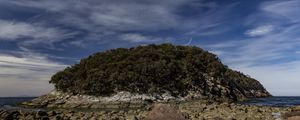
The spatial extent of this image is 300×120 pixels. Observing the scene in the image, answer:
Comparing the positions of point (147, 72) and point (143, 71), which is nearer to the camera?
point (143, 71)

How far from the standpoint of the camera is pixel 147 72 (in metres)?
102

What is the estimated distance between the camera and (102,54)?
118m

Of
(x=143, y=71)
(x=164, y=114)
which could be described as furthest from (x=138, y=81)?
(x=164, y=114)

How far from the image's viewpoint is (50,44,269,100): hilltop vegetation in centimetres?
9700

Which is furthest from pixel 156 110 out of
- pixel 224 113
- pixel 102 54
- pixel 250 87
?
pixel 250 87

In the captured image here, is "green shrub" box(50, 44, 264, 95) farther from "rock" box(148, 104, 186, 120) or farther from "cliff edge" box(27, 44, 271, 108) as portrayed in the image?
"rock" box(148, 104, 186, 120)

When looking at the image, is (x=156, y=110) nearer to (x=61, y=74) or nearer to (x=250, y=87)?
(x=61, y=74)

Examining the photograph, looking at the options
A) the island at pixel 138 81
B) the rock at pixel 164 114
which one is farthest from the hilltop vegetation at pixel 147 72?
the rock at pixel 164 114

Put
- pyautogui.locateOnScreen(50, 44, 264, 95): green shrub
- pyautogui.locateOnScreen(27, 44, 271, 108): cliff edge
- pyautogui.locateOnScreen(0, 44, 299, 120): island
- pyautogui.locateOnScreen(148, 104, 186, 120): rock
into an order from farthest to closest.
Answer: pyautogui.locateOnScreen(50, 44, 264, 95): green shrub, pyautogui.locateOnScreen(27, 44, 271, 108): cliff edge, pyautogui.locateOnScreen(0, 44, 299, 120): island, pyautogui.locateOnScreen(148, 104, 186, 120): rock

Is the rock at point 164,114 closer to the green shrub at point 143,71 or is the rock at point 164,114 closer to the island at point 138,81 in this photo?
the island at point 138,81

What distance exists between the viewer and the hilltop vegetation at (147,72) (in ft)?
318

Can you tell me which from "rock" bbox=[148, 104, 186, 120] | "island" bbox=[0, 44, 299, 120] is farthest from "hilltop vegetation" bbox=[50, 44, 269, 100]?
"rock" bbox=[148, 104, 186, 120]

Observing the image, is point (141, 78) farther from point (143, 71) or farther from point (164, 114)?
point (164, 114)

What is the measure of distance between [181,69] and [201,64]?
29.2 feet
